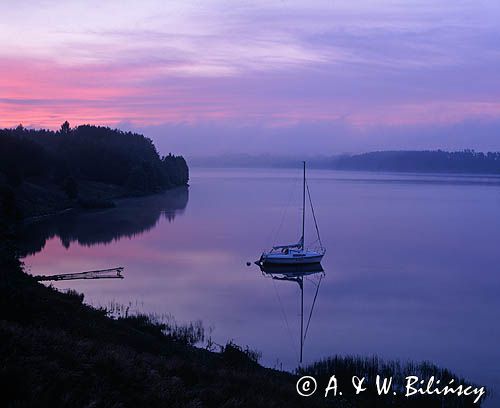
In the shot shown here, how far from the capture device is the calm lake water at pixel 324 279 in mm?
18141

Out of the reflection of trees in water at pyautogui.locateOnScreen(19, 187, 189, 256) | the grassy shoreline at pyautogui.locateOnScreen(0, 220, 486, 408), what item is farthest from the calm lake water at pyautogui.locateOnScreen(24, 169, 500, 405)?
the grassy shoreline at pyautogui.locateOnScreen(0, 220, 486, 408)

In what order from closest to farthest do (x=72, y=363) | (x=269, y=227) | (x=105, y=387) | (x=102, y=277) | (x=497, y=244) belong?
(x=105, y=387), (x=72, y=363), (x=102, y=277), (x=497, y=244), (x=269, y=227)

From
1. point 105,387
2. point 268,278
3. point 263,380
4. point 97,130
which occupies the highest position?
point 97,130

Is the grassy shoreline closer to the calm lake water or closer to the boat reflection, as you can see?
the calm lake water

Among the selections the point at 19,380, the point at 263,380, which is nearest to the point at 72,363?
the point at 19,380

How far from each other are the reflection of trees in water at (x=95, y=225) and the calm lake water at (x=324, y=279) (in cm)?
14

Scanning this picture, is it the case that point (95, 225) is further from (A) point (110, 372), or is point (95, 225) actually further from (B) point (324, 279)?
(A) point (110, 372)

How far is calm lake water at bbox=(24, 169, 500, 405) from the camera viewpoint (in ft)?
59.5

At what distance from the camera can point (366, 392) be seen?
12.7m

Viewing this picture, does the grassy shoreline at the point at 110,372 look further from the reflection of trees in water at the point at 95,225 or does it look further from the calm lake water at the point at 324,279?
the reflection of trees in water at the point at 95,225

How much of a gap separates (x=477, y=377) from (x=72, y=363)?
37.0ft

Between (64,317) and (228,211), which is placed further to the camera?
(228,211)

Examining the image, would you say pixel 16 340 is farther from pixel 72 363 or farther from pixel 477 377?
pixel 477 377

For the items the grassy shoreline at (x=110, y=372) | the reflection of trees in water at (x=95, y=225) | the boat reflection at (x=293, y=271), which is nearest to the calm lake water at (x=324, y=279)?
the reflection of trees in water at (x=95, y=225)
